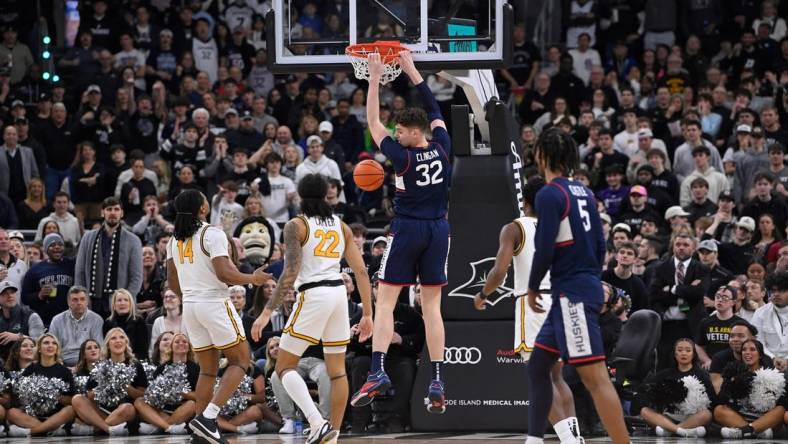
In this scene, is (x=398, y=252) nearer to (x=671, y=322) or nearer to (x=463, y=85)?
(x=463, y=85)

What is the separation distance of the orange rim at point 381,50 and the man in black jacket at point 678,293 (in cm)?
567

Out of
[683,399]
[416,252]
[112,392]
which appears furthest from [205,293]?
[683,399]

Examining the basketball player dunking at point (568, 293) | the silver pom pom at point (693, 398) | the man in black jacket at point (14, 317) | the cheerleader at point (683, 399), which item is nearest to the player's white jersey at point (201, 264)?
the basketball player dunking at point (568, 293)

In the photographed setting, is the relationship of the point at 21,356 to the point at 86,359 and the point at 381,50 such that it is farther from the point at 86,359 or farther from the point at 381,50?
the point at 381,50

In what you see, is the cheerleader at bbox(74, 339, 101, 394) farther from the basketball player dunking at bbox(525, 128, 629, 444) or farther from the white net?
the basketball player dunking at bbox(525, 128, 629, 444)

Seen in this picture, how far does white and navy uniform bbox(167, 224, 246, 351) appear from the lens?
1093 centimetres

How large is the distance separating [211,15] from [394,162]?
48.5ft

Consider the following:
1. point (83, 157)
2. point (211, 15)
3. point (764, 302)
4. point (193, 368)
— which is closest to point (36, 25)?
point (211, 15)

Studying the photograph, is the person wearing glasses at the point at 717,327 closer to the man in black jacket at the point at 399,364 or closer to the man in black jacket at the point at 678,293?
the man in black jacket at the point at 678,293

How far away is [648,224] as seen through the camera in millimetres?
17141

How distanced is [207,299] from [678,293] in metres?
6.65

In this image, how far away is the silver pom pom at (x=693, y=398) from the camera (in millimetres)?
13625

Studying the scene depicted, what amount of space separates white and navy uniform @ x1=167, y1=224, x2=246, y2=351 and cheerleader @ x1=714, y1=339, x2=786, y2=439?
5.35m

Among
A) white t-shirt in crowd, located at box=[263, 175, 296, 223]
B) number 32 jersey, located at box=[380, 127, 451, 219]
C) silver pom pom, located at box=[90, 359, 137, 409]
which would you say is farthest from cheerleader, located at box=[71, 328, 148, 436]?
number 32 jersey, located at box=[380, 127, 451, 219]
